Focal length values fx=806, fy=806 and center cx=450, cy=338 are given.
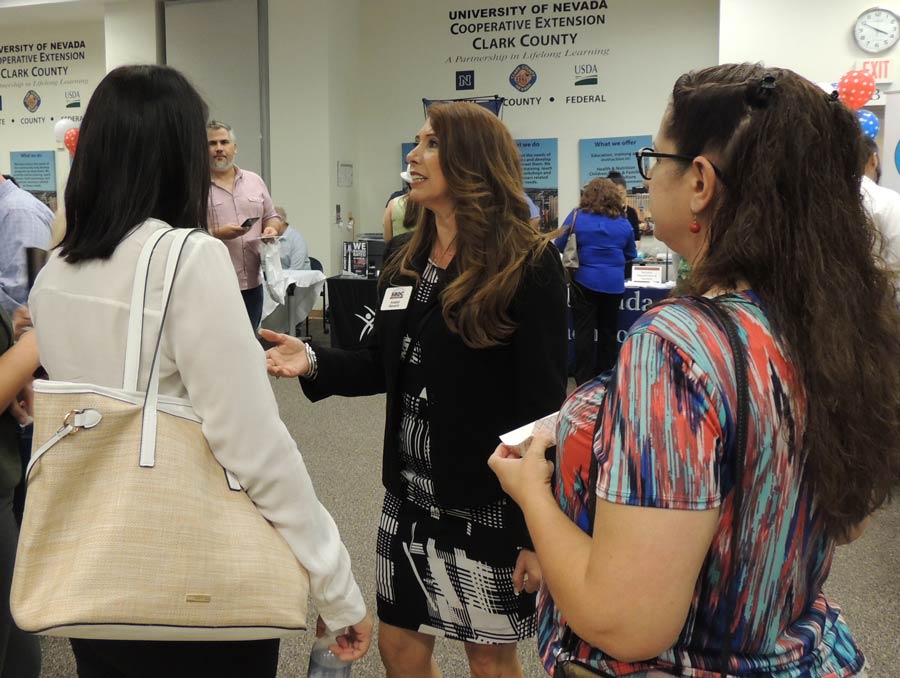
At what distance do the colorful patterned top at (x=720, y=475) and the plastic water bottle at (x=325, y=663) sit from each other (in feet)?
2.21

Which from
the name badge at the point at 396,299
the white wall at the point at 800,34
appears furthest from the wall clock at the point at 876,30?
the name badge at the point at 396,299

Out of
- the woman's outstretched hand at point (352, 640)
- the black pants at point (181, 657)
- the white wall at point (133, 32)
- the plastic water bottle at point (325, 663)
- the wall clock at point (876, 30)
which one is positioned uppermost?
the white wall at point (133, 32)

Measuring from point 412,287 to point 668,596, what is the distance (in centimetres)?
111

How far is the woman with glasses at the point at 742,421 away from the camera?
32.1 inches

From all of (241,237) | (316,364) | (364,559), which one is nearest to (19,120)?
(241,237)

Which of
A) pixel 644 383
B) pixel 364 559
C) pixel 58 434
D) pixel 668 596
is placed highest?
pixel 644 383

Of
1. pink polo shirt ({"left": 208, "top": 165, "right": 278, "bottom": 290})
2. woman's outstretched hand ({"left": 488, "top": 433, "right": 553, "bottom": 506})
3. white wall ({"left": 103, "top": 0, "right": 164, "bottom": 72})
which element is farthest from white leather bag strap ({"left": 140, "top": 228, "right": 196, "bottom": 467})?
white wall ({"left": 103, "top": 0, "right": 164, "bottom": 72})

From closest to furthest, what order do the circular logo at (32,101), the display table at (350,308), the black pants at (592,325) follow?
the black pants at (592,325)
the display table at (350,308)
the circular logo at (32,101)

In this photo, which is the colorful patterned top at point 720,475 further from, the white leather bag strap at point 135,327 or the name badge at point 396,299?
the name badge at point 396,299

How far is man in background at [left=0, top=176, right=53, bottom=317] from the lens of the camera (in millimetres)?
2758

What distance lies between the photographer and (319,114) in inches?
365

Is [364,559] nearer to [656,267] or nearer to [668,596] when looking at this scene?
[668,596]

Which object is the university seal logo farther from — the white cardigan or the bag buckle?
the bag buckle

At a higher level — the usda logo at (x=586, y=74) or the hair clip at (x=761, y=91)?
the usda logo at (x=586, y=74)
